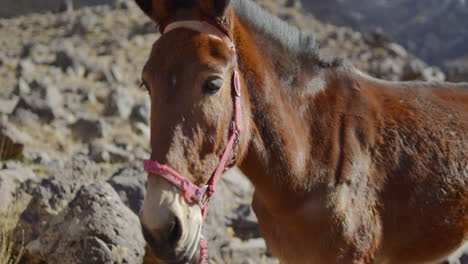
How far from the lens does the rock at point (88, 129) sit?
26.5ft

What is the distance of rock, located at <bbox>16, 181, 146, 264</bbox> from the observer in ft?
11.4

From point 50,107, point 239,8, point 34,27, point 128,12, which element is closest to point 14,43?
point 34,27

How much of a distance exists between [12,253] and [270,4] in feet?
105

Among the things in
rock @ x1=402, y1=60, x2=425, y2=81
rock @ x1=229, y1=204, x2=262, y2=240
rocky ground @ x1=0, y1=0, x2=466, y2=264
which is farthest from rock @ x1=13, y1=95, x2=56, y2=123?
rock @ x1=402, y1=60, x2=425, y2=81

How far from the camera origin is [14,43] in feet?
59.3

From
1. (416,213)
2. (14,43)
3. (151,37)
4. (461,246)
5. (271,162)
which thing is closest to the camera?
(271,162)

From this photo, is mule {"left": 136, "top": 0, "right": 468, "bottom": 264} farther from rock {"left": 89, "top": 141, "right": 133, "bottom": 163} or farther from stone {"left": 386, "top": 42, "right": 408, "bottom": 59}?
stone {"left": 386, "top": 42, "right": 408, "bottom": 59}

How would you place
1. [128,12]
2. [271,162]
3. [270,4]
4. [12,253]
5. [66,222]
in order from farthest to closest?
[270,4] < [128,12] < [12,253] < [66,222] < [271,162]

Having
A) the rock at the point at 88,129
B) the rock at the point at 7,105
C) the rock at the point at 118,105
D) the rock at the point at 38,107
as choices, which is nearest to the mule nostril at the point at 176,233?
the rock at the point at 88,129

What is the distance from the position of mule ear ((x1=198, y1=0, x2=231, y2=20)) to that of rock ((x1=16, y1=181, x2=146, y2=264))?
1905 millimetres

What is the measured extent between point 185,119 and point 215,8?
0.55 m

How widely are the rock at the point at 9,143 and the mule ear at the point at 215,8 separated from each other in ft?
15.1

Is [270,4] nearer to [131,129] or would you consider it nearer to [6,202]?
[131,129]

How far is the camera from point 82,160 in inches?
234
